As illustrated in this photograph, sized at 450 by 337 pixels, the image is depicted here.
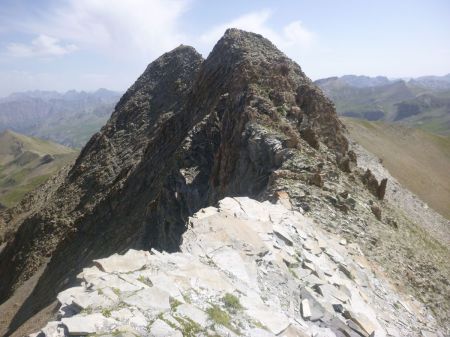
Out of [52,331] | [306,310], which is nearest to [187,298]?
[52,331]

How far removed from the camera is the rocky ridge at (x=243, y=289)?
10266 mm

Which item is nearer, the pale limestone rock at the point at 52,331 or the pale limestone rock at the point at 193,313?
the pale limestone rock at the point at 52,331

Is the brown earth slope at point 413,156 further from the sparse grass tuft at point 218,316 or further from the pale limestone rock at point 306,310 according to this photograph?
the sparse grass tuft at point 218,316

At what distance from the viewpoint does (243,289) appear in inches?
501

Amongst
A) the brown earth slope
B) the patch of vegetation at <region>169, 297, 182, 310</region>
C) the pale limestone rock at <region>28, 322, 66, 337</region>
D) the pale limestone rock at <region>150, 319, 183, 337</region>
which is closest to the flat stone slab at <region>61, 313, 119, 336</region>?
the pale limestone rock at <region>28, 322, 66, 337</region>

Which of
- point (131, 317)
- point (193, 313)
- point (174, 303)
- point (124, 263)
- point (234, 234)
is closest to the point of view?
point (131, 317)

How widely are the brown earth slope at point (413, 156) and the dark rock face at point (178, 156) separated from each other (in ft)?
156

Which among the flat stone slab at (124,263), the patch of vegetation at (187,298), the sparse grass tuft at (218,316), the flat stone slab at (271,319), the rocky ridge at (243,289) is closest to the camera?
the rocky ridge at (243,289)

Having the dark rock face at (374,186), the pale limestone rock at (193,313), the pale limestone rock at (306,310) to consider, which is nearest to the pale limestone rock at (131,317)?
the pale limestone rock at (193,313)

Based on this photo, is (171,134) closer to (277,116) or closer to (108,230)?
(108,230)

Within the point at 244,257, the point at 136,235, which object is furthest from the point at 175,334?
the point at 136,235

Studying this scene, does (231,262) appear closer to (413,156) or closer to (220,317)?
(220,317)

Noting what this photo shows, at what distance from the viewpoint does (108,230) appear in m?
45.2

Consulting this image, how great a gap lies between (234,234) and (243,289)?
3390 millimetres
